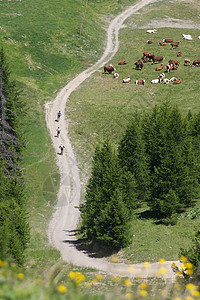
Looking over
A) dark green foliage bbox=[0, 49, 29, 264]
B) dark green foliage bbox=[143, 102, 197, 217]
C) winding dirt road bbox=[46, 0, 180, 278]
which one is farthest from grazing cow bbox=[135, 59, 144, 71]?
dark green foliage bbox=[143, 102, 197, 217]

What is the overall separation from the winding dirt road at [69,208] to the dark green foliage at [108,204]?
2433mm

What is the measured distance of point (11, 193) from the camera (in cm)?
4512

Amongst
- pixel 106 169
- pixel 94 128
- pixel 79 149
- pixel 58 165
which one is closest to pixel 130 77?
pixel 94 128

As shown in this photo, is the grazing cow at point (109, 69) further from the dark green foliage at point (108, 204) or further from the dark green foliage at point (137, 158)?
the dark green foliage at point (108, 204)

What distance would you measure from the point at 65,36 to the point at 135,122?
74.1 m

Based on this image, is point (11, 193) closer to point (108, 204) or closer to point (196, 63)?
point (108, 204)

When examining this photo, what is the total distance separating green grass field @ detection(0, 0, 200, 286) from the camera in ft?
138

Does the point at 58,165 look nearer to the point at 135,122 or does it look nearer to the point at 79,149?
the point at 79,149

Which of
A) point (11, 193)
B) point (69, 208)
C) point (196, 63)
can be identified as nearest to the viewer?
point (11, 193)

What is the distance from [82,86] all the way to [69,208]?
154ft

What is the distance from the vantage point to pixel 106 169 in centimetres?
4275

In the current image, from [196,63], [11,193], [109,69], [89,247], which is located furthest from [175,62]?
[89,247]

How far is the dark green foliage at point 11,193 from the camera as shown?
35344 millimetres

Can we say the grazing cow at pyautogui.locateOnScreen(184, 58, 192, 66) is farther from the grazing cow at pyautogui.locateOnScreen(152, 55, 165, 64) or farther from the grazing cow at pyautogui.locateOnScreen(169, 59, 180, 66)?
the grazing cow at pyautogui.locateOnScreen(152, 55, 165, 64)
